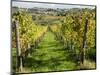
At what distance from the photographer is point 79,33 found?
2.86 m

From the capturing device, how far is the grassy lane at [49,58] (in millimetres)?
2639

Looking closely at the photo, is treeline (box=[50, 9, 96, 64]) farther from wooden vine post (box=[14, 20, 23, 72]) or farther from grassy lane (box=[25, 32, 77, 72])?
wooden vine post (box=[14, 20, 23, 72])

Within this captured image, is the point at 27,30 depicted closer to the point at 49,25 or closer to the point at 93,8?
the point at 49,25

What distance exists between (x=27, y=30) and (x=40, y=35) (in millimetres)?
160

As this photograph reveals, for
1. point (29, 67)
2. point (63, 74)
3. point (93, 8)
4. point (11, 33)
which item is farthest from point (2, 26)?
point (93, 8)

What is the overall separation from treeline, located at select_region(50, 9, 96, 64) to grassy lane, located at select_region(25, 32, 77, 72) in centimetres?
8

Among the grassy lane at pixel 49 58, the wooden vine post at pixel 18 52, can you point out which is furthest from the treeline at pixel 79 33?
the wooden vine post at pixel 18 52

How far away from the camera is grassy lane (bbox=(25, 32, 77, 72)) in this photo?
104 inches

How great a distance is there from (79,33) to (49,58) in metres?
0.48

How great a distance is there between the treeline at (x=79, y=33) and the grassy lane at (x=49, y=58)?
0.08 m

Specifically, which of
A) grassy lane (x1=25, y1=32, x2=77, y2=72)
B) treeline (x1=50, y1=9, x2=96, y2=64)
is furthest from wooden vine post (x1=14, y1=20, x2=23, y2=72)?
treeline (x1=50, y1=9, x2=96, y2=64)

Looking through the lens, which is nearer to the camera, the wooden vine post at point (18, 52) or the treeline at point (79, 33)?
the wooden vine post at point (18, 52)

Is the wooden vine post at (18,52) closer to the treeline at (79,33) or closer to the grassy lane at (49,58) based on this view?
the grassy lane at (49,58)

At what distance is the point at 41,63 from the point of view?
2672 mm
